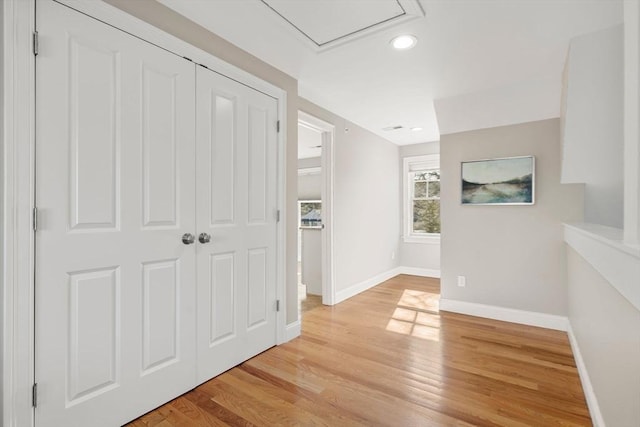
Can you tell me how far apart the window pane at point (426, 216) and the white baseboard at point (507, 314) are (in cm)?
214

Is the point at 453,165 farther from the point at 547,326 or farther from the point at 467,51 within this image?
the point at 547,326

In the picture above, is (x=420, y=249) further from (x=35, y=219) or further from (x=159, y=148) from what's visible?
(x=35, y=219)

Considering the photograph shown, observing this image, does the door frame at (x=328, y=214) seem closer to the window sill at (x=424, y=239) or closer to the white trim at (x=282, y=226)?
the white trim at (x=282, y=226)

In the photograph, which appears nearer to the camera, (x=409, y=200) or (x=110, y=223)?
(x=110, y=223)

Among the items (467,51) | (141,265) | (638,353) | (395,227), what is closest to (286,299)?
(141,265)

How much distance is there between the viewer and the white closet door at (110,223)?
1.40 m

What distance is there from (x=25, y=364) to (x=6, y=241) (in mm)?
534

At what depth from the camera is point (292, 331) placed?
9.11 ft

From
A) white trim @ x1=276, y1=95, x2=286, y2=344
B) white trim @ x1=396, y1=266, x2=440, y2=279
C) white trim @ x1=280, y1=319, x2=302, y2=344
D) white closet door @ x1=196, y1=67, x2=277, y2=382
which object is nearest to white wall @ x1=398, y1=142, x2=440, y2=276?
white trim @ x1=396, y1=266, x2=440, y2=279

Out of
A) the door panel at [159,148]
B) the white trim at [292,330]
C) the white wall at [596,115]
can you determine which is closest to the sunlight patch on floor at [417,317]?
the white trim at [292,330]

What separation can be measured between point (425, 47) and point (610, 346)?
2111mm

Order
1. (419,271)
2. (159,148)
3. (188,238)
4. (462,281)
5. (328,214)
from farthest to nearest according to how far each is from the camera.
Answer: (419,271) → (328,214) → (462,281) → (188,238) → (159,148)

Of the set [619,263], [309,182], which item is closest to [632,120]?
[619,263]

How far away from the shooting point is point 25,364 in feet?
4.34
